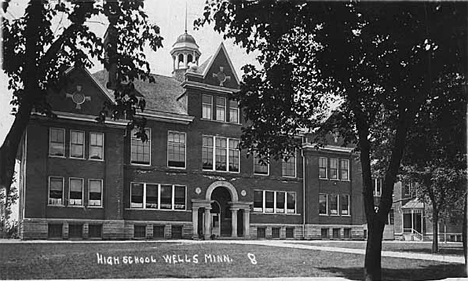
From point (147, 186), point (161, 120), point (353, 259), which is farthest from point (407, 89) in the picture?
point (147, 186)

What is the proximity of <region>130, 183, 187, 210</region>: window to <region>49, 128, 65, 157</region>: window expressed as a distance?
402 centimetres

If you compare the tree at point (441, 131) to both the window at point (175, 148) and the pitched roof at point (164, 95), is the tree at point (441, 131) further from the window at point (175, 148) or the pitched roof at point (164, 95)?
the window at point (175, 148)

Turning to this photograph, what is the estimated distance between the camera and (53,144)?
21.2m

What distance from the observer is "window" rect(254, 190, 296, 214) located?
2756cm

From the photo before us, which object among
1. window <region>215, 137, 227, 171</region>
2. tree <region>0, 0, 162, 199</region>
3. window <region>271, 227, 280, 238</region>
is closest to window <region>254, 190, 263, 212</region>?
window <region>271, 227, 280, 238</region>

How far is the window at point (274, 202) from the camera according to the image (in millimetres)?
27562

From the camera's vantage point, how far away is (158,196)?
25.8 metres

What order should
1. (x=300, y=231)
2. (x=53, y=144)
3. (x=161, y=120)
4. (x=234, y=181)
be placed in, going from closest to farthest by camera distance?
(x=53, y=144), (x=161, y=120), (x=234, y=181), (x=300, y=231)

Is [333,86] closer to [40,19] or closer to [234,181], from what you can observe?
[40,19]

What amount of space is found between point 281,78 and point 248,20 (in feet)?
4.94

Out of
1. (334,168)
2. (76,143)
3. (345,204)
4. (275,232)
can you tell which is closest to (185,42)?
(76,143)

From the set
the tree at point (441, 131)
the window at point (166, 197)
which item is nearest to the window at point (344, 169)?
the window at point (166, 197)

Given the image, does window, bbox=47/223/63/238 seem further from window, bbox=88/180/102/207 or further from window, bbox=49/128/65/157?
window, bbox=49/128/65/157

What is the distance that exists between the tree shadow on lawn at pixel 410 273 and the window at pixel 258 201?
13.8 meters
